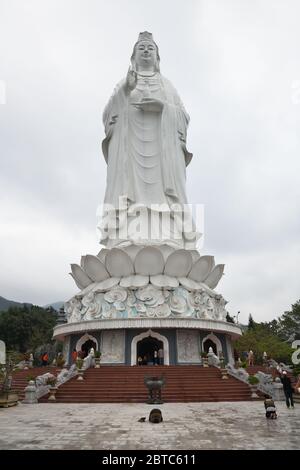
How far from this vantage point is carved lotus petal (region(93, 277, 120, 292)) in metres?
20.3

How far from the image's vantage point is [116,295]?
1981cm

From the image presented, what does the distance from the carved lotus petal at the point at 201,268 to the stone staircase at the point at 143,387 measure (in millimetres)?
6500

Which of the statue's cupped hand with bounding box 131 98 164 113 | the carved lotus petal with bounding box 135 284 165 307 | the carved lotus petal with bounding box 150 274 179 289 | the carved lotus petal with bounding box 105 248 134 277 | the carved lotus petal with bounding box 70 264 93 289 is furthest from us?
the statue's cupped hand with bounding box 131 98 164 113

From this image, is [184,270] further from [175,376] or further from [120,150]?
[120,150]

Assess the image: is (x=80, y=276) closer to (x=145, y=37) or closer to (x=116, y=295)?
(x=116, y=295)

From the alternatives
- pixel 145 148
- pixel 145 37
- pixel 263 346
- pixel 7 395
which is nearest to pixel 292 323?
pixel 263 346

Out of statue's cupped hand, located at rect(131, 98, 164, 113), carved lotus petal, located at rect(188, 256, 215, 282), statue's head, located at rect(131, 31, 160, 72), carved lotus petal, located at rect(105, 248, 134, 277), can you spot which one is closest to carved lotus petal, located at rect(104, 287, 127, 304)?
carved lotus petal, located at rect(105, 248, 134, 277)

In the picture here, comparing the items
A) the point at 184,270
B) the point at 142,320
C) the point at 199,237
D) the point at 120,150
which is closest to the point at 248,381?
the point at 142,320

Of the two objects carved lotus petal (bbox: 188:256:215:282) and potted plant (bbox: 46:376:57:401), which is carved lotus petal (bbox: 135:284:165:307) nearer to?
carved lotus petal (bbox: 188:256:215:282)

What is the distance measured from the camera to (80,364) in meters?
15.2

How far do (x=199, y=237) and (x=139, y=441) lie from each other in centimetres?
1871

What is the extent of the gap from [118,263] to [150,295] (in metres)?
2.53

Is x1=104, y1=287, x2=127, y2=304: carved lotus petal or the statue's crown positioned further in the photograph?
the statue's crown

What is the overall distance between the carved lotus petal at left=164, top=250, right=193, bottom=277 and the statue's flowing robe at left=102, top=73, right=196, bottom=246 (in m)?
3.04
